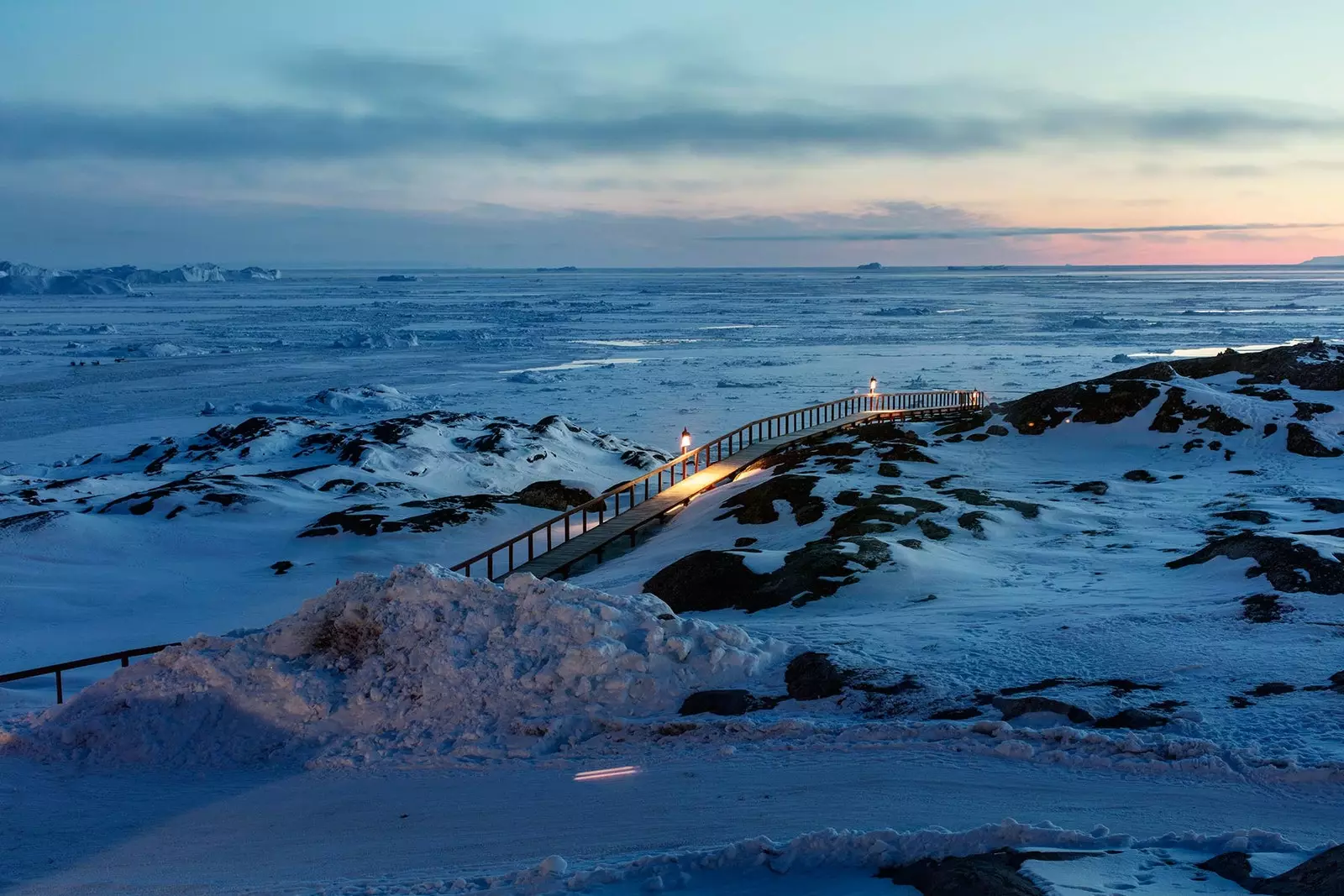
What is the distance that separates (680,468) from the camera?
3164 cm

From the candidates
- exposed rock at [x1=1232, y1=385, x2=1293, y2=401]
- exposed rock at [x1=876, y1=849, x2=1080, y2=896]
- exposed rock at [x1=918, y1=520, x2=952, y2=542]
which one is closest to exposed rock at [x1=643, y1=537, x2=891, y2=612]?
exposed rock at [x1=918, y1=520, x2=952, y2=542]

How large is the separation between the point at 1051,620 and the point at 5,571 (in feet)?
61.8

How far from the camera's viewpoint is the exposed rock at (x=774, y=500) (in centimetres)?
1895

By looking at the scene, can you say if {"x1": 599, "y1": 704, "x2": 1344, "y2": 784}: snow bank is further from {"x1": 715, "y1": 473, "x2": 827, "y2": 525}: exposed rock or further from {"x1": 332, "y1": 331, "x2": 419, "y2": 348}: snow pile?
{"x1": 332, "y1": 331, "x2": 419, "y2": 348}: snow pile

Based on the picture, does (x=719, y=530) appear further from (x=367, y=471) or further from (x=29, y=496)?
(x=29, y=496)

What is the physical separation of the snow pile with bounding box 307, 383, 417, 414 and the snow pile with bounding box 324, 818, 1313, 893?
39395 mm

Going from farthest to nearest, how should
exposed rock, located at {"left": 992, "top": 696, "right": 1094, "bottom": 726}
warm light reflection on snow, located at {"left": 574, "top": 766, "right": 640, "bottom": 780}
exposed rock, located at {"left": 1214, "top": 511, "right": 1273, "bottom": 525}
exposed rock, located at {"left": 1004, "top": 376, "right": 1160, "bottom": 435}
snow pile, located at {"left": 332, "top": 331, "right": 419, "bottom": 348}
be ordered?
snow pile, located at {"left": 332, "top": 331, "right": 419, "bottom": 348}, exposed rock, located at {"left": 1004, "top": 376, "right": 1160, "bottom": 435}, exposed rock, located at {"left": 1214, "top": 511, "right": 1273, "bottom": 525}, exposed rock, located at {"left": 992, "top": 696, "right": 1094, "bottom": 726}, warm light reflection on snow, located at {"left": 574, "top": 766, "right": 640, "bottom": 780}

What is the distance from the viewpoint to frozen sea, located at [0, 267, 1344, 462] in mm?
43938

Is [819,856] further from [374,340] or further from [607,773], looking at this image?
[374,340]

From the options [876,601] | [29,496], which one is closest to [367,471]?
[29,496]

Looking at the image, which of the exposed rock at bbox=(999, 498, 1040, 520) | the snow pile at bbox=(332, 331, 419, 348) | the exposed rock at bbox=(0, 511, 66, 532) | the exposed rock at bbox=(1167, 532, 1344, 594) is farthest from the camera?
the snow pile at bbox=(332, 331, 419, 348)

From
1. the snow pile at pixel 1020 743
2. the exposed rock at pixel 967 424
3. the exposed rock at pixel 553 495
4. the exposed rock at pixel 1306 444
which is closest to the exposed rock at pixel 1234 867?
the snow pile at pixel 1020 743

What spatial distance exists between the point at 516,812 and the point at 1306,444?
23.8 metres

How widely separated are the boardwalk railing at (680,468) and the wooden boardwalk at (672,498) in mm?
234
